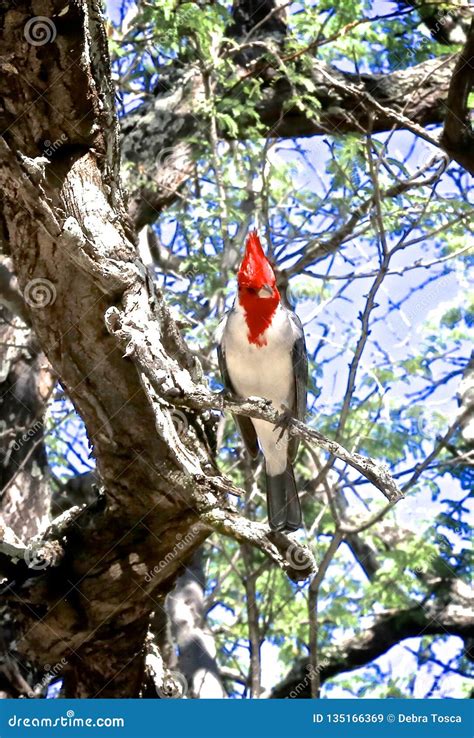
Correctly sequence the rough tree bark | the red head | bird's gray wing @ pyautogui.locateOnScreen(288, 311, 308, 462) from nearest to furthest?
the rough tree bark → the red head → bird's gray wing @ pyautogui.locateOnScreen(288, 311, 308, 462)

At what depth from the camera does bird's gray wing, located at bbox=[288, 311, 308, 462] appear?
184 inches

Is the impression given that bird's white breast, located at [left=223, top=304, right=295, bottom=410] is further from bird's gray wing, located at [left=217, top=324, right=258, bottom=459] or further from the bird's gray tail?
the bird's gray tail

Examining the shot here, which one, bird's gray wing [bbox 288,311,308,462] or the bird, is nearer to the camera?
the bird

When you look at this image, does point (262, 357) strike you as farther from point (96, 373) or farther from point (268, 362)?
point (96, 373)

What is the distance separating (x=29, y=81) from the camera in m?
3.53

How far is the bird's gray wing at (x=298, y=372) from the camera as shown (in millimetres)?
4680

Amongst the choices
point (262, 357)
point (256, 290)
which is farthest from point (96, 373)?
point (262, 357)

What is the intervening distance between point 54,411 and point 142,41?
2.91 metres

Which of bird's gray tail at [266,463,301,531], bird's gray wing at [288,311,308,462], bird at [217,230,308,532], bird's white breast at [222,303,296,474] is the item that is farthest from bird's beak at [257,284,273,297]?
bird's gray tail at [266,463,301,531]

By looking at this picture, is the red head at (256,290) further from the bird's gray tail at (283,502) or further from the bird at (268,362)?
the bird's gray tail at (283,502)

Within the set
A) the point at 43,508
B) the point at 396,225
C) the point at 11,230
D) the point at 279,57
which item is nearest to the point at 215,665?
the point at 43,508

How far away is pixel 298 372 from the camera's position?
4719 mm

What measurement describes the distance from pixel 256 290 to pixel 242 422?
916 mm
